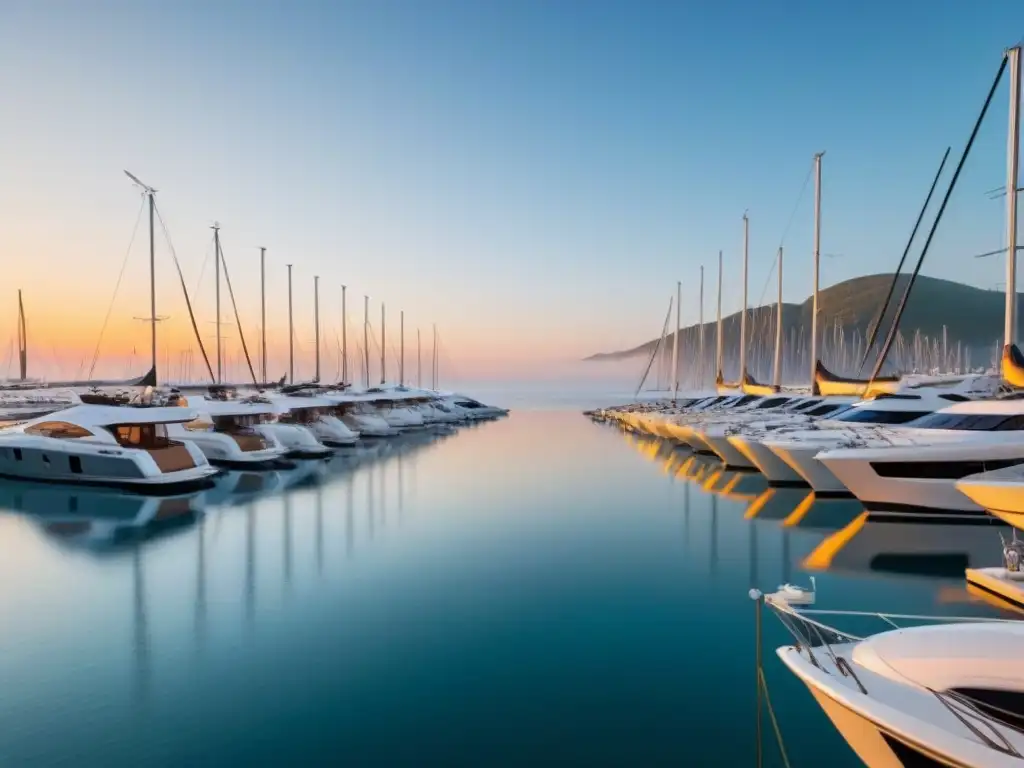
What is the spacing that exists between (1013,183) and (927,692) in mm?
16939

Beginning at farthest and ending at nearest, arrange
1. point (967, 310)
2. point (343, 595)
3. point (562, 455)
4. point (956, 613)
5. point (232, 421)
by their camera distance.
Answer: point (967, 310), point (562, 455), point (232, 421), point (343, 595), point (956, 613)

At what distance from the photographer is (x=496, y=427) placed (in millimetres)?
60156

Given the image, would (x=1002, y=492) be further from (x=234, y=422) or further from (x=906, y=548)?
(x=234, y=422)

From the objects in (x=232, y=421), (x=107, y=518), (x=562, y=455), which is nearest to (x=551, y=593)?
(x=107, y=518)

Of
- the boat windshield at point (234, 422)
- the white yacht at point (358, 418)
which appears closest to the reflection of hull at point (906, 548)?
the boat windshield at point (234, 422)

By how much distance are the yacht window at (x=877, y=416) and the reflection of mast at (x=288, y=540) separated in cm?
1633

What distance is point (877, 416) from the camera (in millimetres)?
19969

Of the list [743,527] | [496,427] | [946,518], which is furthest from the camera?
[496,427]

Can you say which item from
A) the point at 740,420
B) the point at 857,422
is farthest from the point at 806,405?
the point at 857,422

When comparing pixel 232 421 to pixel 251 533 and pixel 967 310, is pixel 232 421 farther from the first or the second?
pixel 967 310

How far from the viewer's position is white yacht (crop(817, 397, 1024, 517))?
1546 cm

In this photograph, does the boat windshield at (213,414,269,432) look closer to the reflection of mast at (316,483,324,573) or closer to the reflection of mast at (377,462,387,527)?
the reflection of mast at (377,462,387,527)

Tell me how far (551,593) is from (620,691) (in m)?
4.02

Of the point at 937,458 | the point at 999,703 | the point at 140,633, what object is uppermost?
the point at 937,458
